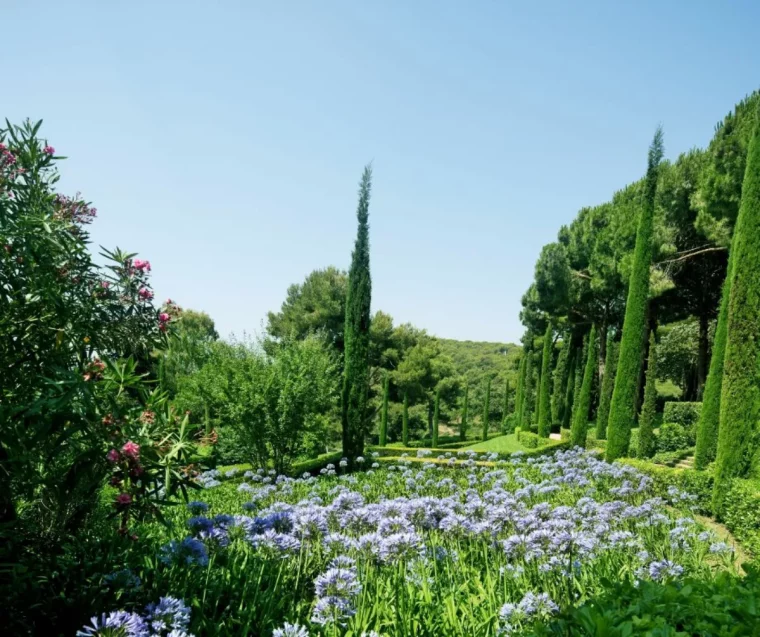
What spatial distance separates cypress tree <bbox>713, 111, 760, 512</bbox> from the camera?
973 centimetres

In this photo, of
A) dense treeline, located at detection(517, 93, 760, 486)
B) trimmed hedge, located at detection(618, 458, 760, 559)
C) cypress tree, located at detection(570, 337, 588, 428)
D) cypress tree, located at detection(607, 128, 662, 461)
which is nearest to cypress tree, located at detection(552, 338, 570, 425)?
dense treeline, located at detection(517, 93, 760, 486)

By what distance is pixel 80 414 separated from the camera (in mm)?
2639

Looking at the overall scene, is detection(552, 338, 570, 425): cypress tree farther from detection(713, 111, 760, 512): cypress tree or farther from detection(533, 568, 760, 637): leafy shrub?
detection(533, 568, 760, 637): leafy shrub

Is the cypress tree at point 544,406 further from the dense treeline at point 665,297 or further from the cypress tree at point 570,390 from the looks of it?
the cypress tree at point 570,390

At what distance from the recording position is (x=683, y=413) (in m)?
23.2

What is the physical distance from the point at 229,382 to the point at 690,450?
1754 cm

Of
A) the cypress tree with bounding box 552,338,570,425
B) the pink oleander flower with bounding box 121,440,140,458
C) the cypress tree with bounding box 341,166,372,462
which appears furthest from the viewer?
the cypress tree with bounding box 552,338,570,425

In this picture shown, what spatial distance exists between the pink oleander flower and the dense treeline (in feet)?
33.8

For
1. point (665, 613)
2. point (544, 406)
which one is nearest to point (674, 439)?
point (544, 406)

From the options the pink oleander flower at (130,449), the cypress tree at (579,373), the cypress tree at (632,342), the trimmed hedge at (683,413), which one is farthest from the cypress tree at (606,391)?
the pink oleander flower at (130,449)

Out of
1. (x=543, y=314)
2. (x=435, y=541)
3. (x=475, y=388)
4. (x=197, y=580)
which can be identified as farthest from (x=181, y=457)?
(x=475, y=388)

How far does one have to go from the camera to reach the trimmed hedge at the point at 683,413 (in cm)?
2264

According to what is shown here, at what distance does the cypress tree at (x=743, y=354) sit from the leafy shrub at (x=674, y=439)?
12.6 metres

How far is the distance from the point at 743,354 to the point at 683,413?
14.8m
